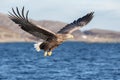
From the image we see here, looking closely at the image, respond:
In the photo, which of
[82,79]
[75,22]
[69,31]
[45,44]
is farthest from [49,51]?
[82,79]

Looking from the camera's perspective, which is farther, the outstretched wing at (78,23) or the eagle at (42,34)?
the outstretched wing at (78,23)

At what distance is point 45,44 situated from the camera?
23.4m

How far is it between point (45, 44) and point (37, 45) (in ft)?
1.39

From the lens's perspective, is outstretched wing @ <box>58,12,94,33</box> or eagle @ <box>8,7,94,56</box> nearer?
eagle @ <box>8,7,94,56</box>

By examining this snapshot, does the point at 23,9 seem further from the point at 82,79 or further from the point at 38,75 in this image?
the point at 38,75

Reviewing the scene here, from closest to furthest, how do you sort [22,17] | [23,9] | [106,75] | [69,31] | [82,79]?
[23,9] < [22,17] < [69,31] < [82,79] < [106,75]

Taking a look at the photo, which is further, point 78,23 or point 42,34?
point 78,23

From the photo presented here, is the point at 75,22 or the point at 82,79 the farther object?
the point at 82,79

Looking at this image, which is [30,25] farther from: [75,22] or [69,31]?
→ [75,22]

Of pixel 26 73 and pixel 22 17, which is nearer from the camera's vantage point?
pixel 22 17

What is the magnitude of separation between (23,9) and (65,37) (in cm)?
340

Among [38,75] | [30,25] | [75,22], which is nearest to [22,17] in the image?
[30,25]

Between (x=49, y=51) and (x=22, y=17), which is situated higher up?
(x=22, y=17)

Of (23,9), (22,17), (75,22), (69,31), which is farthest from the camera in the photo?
(75,22)
